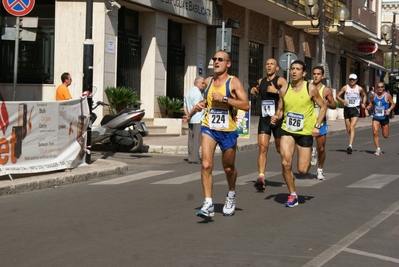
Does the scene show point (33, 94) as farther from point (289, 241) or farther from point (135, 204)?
point (289, 241)

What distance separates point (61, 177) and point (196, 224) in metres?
4.75

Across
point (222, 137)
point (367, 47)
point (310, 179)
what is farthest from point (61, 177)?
point (367, 47)

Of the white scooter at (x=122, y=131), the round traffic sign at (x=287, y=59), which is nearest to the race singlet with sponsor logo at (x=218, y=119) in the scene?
the white scooter at (x=122, y=131)

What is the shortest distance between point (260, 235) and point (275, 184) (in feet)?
15.5

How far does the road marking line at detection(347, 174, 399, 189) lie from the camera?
1231 cm

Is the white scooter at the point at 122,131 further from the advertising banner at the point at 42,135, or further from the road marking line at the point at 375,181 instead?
the road marking line at the point at 375,181

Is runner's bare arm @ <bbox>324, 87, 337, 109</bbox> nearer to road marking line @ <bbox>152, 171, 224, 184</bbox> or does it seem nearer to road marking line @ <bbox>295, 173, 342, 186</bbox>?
road marking line @ <bbox>295, 173, 342, 186</bbox>

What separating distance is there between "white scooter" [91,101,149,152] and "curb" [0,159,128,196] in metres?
2.51

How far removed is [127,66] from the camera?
23906 millimetres

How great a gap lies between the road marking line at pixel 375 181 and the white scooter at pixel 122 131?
253 inches

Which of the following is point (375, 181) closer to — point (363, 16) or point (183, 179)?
point (183, 179)

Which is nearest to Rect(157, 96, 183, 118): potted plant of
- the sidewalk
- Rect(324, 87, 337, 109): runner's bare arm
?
the sidewalk

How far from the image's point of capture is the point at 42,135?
1311cm

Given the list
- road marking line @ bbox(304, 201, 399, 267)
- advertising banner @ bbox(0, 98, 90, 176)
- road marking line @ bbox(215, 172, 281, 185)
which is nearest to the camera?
road marking line @ bbox(304, 201, 399, 267)
